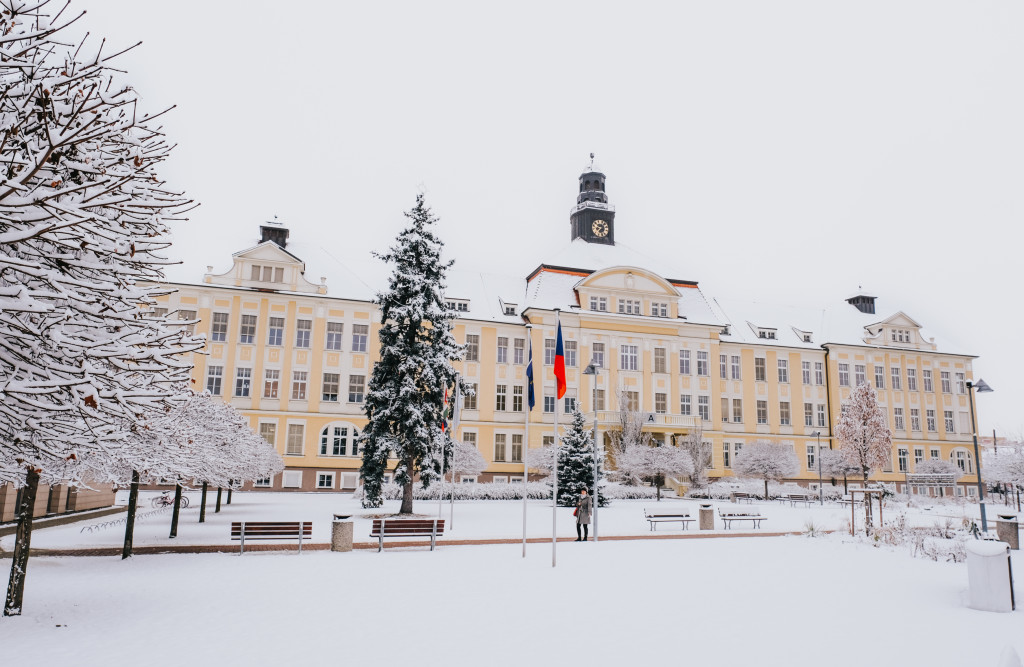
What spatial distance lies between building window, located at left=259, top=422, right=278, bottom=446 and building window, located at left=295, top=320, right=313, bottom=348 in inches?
223

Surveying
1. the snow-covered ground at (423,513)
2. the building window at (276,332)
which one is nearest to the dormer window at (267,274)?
the building window at (276,332)

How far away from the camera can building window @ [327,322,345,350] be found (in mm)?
47125

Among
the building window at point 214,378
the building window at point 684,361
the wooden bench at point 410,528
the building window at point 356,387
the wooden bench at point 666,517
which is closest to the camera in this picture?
the wooden bench at point 410,528

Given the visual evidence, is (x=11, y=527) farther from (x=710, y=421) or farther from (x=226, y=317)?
(x=710, y=421)

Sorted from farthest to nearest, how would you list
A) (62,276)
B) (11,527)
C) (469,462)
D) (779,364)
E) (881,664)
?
1. (779,364)
2. (469,462)
3. (11,527)
4. (881,664)
5. (62,276)

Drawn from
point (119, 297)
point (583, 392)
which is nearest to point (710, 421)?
point (583, 392)

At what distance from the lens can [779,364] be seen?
2259 inches

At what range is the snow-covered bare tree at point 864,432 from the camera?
125ft

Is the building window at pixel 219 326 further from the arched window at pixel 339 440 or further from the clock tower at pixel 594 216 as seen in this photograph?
the clock tower at pixel 594 216

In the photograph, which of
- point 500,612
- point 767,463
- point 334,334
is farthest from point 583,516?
point 334,334

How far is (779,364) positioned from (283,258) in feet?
133

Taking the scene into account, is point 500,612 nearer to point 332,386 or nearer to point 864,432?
point 864,432

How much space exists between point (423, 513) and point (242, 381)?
2272 cm

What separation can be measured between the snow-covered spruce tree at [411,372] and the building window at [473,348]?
2050cm
